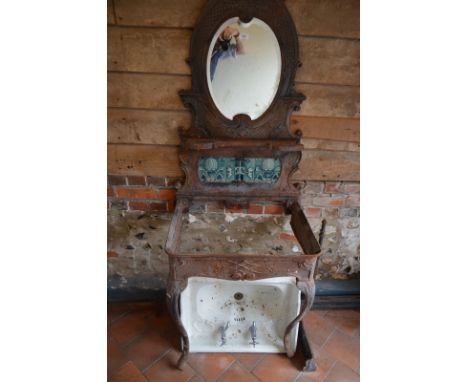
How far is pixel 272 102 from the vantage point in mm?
1261

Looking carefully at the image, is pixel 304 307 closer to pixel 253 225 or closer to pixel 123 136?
pixel 253 225

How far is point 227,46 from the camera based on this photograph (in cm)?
118

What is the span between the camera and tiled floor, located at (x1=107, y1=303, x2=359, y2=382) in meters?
1.32

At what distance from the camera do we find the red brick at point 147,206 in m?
1.50

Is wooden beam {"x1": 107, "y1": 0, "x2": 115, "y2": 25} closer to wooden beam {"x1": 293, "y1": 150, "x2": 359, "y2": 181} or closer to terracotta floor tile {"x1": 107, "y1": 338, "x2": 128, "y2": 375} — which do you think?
wooden beam {"x1": 293, "y1": 150, "x2": 359, "y2": 181}

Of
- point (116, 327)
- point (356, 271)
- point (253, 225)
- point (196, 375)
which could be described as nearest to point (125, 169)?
point (253, 225)

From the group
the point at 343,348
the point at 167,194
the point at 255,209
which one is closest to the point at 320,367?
the point at 343,348

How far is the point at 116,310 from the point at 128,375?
459 mm

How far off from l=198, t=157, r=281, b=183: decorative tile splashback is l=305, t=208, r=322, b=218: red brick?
0.31m

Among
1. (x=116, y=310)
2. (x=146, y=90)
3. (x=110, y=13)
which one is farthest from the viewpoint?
(x=116, y=310)

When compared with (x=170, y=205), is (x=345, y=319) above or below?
below

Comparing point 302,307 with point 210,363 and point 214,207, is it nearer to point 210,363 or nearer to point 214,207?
point 210,363

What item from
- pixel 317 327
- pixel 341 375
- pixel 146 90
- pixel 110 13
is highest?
pixel 110 13

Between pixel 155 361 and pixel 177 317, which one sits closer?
pixel 177 317
